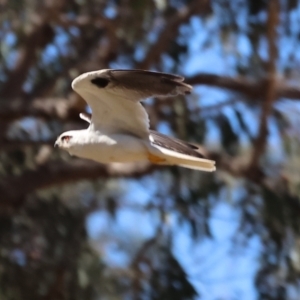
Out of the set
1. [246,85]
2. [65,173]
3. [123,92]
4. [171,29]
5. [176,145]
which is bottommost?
[65,173]

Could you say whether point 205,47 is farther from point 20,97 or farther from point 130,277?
point 130,277

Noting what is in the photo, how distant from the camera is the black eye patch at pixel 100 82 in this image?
2.96 m

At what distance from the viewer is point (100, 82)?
9.76 ft

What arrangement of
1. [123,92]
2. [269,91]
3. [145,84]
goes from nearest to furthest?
1. [145,84]
2. [123,92]
3. [269,91]

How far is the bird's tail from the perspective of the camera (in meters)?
2.95

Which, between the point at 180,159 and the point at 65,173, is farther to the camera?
the point at 65,173

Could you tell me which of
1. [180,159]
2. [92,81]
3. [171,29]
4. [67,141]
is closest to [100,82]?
[92,81]

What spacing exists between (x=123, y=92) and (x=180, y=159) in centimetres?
34

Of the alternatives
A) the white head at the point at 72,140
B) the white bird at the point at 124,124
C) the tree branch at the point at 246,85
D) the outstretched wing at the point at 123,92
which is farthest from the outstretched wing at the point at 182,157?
the tree branch at the point at 246,85

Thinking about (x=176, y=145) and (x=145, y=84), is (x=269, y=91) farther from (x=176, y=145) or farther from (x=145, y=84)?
(x=145, y=84)

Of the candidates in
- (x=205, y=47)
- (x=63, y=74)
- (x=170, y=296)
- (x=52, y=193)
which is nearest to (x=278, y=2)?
(x=205, y=47)

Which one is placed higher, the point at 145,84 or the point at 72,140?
the point at 145,84

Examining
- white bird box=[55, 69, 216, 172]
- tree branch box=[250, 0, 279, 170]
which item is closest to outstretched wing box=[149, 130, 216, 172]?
white bird box=[55, 69, 216, 172]

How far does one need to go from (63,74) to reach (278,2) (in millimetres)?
2307
